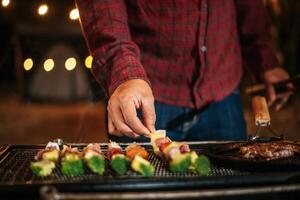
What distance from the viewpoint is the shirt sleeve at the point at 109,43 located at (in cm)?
213

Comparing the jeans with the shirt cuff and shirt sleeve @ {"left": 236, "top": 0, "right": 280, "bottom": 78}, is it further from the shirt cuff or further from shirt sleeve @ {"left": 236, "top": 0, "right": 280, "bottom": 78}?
the shirt cuff

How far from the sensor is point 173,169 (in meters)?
1.77

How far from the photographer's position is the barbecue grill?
129 cm

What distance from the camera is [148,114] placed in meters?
1.96

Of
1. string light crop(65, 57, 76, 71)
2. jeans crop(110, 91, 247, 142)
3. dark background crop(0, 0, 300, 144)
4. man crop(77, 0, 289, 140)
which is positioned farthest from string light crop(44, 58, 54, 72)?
dark background crop(0, 0, 300, 144)

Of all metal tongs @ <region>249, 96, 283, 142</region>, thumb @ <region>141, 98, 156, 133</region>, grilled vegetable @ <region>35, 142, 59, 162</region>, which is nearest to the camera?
grilled vegetable @ <region>35, 142, 59, 162</region>

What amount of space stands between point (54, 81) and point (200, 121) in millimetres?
6808

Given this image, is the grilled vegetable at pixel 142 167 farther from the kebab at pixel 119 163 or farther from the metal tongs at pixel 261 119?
the metal tongs at pixel 261 119

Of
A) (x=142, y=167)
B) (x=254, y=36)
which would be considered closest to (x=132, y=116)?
(x=142, y=167)

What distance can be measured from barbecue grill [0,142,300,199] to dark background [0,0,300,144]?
16.7ft

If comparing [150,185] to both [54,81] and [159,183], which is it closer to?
[159,183]

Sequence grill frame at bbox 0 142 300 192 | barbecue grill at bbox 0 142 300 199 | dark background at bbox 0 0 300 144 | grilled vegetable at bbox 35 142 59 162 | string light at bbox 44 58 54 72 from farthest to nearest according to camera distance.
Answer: dark background at bbox 0 0 300 144 < string light at bbox 44 58 54 72 < grilled vegetable at bbox 35 142 59 162 < grill frame at bbox 0 142 300 192 < barbecue grill at bbox 0 142 300 199

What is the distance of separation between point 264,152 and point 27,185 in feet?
2.93

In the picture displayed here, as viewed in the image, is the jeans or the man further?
the jeans
